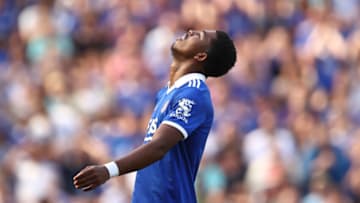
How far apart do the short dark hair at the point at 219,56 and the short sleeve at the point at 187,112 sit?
1.00ft

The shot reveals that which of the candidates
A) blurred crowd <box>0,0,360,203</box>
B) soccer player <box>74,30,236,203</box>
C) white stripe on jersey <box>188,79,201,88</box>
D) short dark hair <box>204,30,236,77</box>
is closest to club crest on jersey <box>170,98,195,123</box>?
soccer player <box>74,30,236,203</box>

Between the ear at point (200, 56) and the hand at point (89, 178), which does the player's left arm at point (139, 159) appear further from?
the ear at point (200, 56)

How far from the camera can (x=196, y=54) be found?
7.82 meters

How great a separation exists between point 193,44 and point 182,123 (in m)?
0.58

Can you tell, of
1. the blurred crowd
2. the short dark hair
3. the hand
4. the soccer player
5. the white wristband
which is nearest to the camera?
the hand

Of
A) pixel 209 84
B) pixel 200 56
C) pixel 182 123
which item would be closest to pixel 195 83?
pixel 200 56

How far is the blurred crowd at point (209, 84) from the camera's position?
13.5 meters

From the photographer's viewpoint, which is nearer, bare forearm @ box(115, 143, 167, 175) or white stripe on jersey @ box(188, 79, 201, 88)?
bare forearm @ box(115, 143, 167, 175)

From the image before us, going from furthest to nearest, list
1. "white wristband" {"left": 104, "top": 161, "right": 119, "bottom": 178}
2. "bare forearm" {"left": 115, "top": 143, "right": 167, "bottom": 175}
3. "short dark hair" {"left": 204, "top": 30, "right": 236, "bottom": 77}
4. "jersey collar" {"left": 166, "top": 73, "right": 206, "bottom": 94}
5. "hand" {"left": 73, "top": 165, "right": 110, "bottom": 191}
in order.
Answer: "short dark hair" {"left": 204, "top": 30, "right": 236, "bottom": 77} < "jersey collar" {"left": 166, "top": 73, "right": 206, "bottom": 94} < "bare forearm" {"left": 115, "top": 143, "right": 167, "bottom": 175} < "white wristband" {"left": 104, "top": 161, "right": 119, "bottom": 178} < "hand" {"left": 73, "top": 165, "right": 110, "bottom": 191}

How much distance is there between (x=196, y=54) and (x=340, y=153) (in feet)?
21.4

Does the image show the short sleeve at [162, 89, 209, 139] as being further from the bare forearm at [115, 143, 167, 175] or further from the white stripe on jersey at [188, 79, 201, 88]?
the bare forearm at [115, 143, 167, 175]

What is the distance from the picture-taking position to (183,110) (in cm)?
750

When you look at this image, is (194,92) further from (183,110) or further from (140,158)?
(140,158)

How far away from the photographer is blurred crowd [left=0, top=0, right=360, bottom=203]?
13461 mm
